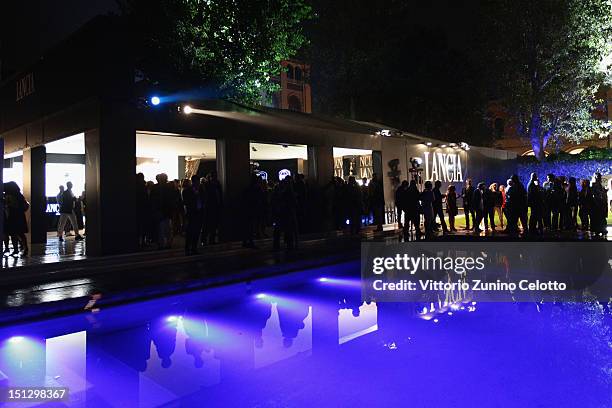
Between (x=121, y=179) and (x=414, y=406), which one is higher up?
(x=121, y=179)

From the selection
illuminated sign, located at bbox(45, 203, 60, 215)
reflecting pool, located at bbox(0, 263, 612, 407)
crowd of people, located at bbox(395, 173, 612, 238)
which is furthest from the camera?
illuminated sign, located at bbox(45, 203, 60, 215)

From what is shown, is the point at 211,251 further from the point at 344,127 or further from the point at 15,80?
the point at 15,80

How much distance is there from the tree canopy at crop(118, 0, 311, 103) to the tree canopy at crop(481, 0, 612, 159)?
55.8 ft

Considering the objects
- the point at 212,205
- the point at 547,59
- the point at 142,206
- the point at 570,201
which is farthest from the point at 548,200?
the point at 547,59

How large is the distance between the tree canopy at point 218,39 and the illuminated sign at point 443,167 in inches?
369

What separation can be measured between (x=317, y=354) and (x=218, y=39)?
8821 millimetres

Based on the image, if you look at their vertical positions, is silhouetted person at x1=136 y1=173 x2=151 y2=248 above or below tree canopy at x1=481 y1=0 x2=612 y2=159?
below

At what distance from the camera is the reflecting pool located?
3.78 meters

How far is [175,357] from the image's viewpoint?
190 inches

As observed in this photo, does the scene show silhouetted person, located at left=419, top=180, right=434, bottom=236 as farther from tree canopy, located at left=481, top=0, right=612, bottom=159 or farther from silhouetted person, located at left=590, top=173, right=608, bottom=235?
tree canopy, located at left=481, top=0, right=612, bottom=159

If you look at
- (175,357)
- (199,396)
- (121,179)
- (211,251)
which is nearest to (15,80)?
(121,179)

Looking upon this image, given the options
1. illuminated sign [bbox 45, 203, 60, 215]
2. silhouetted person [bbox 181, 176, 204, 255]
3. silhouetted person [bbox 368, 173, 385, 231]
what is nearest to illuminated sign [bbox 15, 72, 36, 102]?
illuminated sign [bbox 45, 203, 60, 215]

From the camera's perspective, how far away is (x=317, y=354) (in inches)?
189

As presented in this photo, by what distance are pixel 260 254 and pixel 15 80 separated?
10.2 metres
